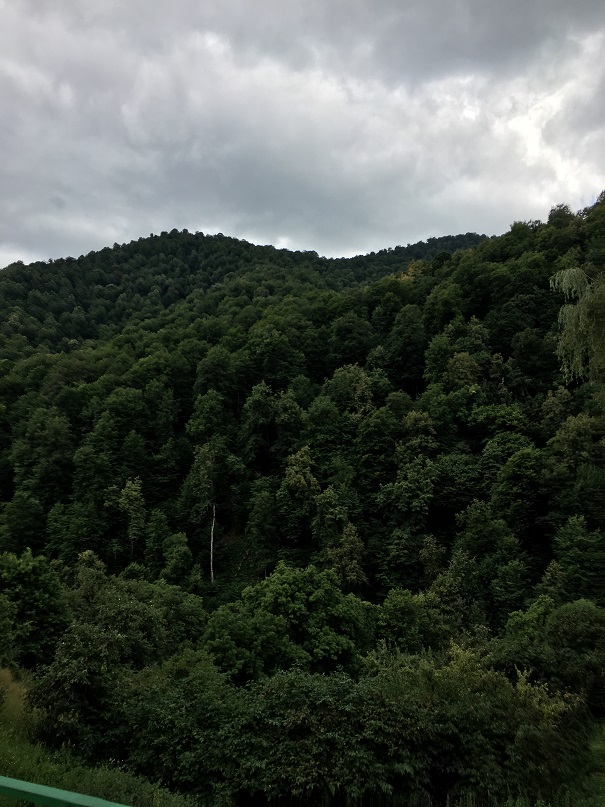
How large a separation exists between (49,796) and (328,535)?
37.1 m

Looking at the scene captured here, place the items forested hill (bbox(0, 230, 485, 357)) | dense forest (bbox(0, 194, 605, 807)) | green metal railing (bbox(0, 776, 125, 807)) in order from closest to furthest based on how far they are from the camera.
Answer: green metal railing (bbox(0, 776, 125, 807)) → dense forest (bbox(0, 194, 605, 807)) → forested hill (bbox(0, 230, 485, 357))

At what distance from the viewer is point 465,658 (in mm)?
16328

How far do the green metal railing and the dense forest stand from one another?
9623 mm

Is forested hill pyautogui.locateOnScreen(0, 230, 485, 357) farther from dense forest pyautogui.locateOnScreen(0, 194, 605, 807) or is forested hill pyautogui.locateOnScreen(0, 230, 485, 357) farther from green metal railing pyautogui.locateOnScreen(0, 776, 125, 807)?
green metal railing pyautogui.locateOnScreen(0, 776, 125, 807)

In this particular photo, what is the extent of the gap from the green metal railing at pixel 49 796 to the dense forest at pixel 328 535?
9.62 meters

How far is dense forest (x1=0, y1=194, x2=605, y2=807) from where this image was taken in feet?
36.5

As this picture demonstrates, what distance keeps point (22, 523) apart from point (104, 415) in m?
14.1

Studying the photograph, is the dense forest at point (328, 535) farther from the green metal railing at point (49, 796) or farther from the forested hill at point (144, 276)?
the green metal railing at point (49, 796)

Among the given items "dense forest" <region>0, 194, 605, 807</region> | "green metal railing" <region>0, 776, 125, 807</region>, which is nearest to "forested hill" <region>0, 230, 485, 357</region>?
"dense forest" <region>0, 194, 605, 807</region>

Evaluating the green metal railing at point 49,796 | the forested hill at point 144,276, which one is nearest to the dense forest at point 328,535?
the forested hill at point 144,276

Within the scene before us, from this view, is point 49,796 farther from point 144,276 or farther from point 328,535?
point 144,276

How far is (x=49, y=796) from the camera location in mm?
2553

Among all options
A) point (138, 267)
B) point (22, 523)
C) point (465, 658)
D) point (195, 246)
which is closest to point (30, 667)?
point (465, 658)

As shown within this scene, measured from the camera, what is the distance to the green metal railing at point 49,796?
250 cm
